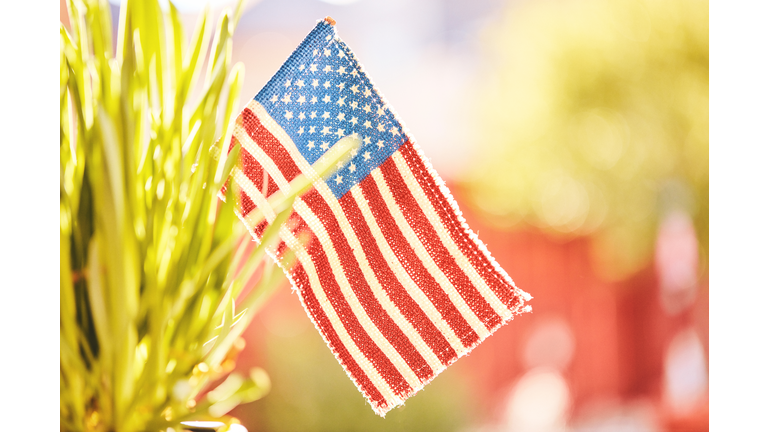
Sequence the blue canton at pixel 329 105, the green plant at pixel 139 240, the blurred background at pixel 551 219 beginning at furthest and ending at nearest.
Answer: the blurred background at pixel 551 219 → the blue canton at pixel 329 105 → the green plant at pixel 139 240

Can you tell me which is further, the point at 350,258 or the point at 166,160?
the point at 350,258

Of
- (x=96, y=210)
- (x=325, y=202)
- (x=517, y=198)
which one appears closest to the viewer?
(x=96, y=210)

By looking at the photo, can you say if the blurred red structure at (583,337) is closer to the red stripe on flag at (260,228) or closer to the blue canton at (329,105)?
the red stripe on flag at (260,228)

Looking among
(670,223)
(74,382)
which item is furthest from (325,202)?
(670,223)

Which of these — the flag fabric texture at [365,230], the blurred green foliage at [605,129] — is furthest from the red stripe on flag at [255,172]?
the blurred green foliage at [605,129]

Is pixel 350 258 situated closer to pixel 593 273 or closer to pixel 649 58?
pixel 593 273

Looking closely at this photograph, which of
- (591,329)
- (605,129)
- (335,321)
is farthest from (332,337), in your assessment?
(605,129)

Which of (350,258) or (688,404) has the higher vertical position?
(350,258)
